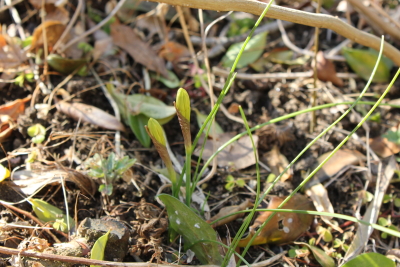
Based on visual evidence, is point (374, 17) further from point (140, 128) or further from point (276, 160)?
point (140, 128)

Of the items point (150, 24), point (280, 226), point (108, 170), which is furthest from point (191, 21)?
point (280, 226)

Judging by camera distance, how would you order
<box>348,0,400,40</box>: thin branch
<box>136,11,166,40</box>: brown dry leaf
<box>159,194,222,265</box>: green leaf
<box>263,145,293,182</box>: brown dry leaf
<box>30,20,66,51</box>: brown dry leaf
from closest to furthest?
1. <box>159,194,222,265</box>: green leaf
2. <box>263,145,293,182</box>: brown dry leaf
3. <box>348,0,400,40</box>: thin branch
4. <box>30,20,66,51</box>: brown dry leaf
5. <box>136,11,166,40</box>: brown dry leaf

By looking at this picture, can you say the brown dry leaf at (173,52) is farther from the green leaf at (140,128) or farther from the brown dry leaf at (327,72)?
the brown dry leaf at (327,72)

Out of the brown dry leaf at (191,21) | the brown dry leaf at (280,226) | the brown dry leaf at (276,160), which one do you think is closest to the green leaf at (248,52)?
the brown dry leaf at (191,21)

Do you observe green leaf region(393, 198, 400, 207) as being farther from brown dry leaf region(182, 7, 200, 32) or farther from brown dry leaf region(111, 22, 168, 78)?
brown dry leaf region(182, 7, 200, 32)

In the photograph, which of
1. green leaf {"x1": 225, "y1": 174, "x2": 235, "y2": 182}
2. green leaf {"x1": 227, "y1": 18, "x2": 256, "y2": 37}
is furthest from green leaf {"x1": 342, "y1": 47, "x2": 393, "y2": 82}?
green leaf {"x1": 225, "y1": 174, "x2": 235, "y2": 182}
